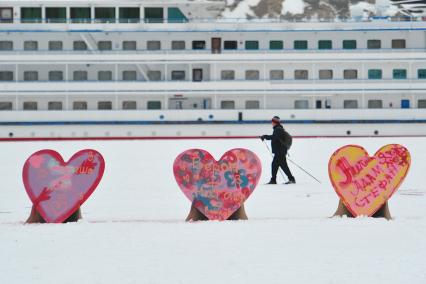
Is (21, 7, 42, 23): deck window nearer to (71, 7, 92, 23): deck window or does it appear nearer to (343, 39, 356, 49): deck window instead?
(71, 7, 92, 23): deck window

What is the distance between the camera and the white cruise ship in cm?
3216

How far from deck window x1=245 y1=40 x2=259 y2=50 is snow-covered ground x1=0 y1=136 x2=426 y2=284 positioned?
2543 cm

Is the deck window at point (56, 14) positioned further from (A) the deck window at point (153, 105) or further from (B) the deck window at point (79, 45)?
(A) the deck window at point (153, 105)

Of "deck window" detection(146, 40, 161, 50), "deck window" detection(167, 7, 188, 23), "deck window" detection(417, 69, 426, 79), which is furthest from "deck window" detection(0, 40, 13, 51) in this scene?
"deck window" detection(417, 69, 426, 79)

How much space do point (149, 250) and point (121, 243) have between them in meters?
0.38

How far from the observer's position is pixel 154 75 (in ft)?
111

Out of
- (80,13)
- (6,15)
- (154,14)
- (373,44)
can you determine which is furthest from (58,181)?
(6,15)

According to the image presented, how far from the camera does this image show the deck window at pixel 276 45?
3356 cm

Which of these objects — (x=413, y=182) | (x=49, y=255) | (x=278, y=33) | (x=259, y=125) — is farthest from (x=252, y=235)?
(x=278, y=33)

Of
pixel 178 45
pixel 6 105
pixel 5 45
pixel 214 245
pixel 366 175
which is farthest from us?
pixel 5 45

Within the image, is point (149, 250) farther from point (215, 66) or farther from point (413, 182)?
point (215, 66)

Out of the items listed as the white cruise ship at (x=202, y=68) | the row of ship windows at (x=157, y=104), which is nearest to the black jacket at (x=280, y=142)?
the white cruise ship at (x=202, y=68)

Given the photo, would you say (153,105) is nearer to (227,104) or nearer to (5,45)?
(227,104)

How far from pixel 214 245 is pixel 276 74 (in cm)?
2856
